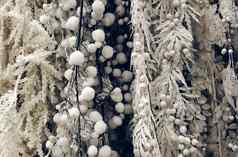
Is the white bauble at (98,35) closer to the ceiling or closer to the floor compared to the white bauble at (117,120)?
closer to the ceiling

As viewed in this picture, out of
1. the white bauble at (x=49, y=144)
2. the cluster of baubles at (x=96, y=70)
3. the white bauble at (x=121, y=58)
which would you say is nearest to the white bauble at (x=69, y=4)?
the cluster of baubles at (x=96, y=70)

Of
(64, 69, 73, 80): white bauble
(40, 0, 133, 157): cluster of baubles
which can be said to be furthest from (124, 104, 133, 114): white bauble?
(64, 69, 73, 80): white bauble

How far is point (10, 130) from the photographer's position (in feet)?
2.39

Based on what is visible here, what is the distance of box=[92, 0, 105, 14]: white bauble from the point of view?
0.68 m

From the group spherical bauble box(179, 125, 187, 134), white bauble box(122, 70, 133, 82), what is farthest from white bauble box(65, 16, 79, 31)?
spherical bauble box(179, 125, 187, 134)

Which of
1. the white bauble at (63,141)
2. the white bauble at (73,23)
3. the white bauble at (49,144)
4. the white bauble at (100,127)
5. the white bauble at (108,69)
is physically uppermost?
the white bauble at (73,23)

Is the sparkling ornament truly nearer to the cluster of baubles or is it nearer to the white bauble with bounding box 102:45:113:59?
the cluster of baubles

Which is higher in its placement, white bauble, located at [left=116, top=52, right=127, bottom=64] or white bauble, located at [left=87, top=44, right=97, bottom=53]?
white bauble, located at [left=87, top=44, right=97, bottom=53]

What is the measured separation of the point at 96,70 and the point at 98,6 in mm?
93

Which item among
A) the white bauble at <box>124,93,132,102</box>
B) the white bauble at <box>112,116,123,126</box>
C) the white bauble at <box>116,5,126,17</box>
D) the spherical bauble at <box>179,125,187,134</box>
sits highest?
the white bauble at <box>116,5,126,17</box>

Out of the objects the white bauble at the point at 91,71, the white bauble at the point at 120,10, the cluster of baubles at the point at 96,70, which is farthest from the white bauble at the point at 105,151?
the white bauble at the point at 120,10

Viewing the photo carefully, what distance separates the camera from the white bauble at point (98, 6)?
26.9 inches

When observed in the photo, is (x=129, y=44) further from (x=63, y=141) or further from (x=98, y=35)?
(x=63, y=141)

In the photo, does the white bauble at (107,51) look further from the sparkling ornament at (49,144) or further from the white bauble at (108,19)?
the sparkling ornament at (49,144)
